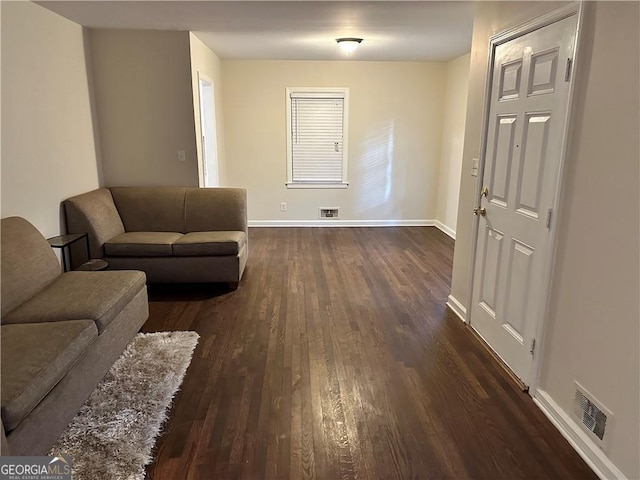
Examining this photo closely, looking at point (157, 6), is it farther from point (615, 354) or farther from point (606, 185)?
point (615, 354)

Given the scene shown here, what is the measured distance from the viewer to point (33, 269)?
8.51 feet

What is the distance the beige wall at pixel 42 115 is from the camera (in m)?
2.86

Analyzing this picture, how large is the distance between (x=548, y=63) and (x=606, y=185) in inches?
31.5

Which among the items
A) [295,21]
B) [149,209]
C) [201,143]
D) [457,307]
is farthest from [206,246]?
[457,307]

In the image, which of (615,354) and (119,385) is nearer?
(615,354)

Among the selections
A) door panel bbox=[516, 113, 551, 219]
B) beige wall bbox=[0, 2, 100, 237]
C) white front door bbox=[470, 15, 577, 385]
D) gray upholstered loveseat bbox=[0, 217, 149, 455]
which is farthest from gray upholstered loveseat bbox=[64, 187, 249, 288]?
door panel bbox=[516, 113, 551, 219]

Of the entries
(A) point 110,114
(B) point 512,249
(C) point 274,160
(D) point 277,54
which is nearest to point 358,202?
(C) point 274,160

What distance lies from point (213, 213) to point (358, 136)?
2867 millimetres

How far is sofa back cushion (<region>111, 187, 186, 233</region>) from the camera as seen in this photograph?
418cm

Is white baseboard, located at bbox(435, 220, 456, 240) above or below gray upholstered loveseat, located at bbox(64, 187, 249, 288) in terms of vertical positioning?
below

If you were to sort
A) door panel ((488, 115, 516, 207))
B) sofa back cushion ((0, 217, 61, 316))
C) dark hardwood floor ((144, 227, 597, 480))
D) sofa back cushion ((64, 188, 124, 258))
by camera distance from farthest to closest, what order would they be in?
1. sofa back cushion ((64, 188, 124, 258))
2. door panel ((488, 115, 516, 207))
3. sofa back cushion ((0, 217, 61, 316))
4. dark hardwood floor ((144, 227, 597, 480))

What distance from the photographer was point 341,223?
6.59 metres

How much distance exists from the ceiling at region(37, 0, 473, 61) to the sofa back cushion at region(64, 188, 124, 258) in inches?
59.0

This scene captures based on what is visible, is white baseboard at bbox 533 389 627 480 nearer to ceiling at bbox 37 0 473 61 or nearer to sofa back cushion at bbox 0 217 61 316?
ceiling at bbox 37 0 473 61
